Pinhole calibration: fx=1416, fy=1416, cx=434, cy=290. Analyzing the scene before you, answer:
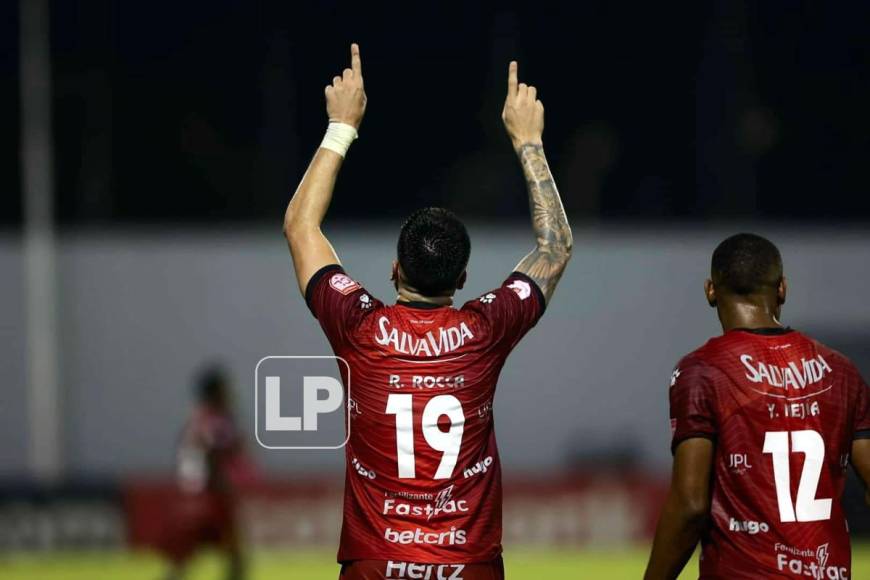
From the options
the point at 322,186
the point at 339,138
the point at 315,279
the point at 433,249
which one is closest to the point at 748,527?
the point at 433,249

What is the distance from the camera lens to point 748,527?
4848 millimetres

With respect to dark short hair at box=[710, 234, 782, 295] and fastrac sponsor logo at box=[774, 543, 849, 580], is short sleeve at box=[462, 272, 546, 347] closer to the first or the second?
dark short hair at box=[710, 234, 782, 295]

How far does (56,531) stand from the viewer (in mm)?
18375

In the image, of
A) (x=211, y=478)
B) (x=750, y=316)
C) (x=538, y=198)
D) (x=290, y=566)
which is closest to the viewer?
(x=750, y=316)

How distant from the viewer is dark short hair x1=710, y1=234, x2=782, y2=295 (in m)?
5.11

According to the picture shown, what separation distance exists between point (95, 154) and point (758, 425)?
18336mm

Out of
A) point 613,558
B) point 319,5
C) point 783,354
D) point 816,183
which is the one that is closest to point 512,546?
point 613,558

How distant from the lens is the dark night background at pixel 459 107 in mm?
21547

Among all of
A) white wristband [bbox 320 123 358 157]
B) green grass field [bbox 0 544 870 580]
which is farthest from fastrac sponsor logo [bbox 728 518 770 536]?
green grass field [bbox 0 544 870 580]

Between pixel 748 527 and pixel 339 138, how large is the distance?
2010mm

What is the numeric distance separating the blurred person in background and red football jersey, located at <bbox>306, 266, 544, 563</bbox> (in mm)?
8197

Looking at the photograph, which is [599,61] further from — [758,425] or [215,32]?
[758,425]

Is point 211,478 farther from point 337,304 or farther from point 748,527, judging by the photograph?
point 748,527

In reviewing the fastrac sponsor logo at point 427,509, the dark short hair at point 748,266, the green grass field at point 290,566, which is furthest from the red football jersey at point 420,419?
the green grass field at point 290,566
